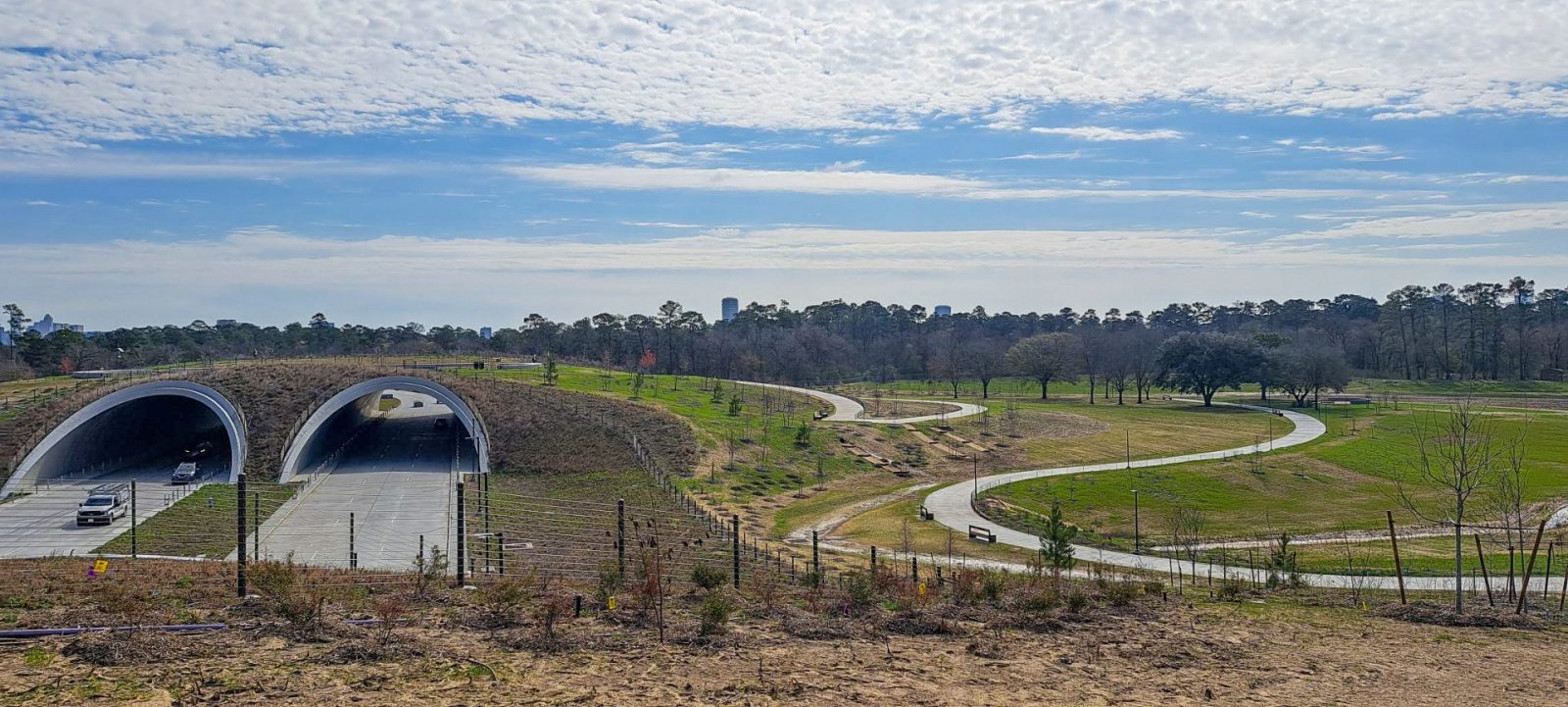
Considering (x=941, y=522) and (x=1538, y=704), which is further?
(x=941, y=522)

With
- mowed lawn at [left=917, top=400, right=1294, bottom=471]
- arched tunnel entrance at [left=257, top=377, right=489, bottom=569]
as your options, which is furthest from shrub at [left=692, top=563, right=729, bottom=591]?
mowed lawn at [left=917, top=400, right=1294, bottom=471]

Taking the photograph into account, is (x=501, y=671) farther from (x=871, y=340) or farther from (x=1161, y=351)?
(x=871, y=340)

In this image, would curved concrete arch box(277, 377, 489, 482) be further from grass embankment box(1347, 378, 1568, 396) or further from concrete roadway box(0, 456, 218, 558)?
grass embankment box(1347, 378, 1568, 396)

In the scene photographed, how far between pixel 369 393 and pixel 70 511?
13461 mm

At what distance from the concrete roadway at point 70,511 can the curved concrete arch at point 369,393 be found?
2.79 metres

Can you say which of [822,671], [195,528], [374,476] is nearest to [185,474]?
[374,476]

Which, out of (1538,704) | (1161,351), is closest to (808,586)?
(1538,704)

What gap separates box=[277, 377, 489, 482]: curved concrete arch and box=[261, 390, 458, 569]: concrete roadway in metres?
1.36

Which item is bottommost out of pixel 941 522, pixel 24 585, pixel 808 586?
pixel 941 522

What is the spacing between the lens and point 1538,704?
8570 millimetres

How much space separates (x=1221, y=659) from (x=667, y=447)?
3401cm

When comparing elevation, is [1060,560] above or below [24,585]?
below

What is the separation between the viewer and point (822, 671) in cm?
895

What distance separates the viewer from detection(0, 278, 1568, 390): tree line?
3174 inches
